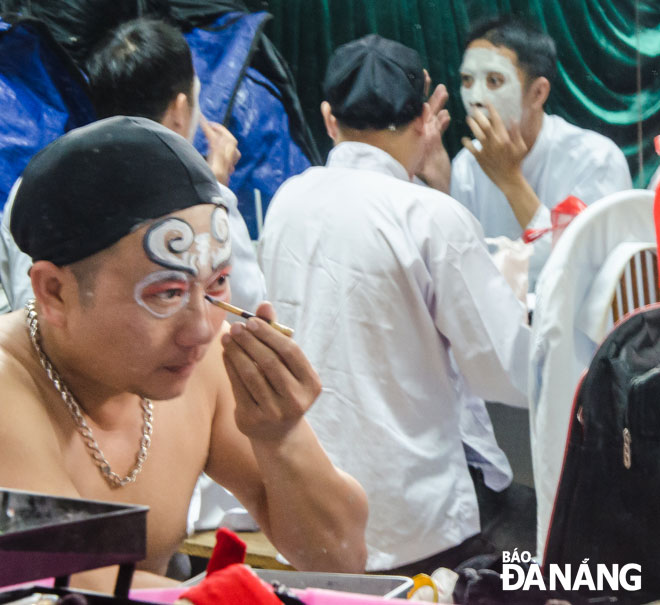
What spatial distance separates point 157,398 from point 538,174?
72 cm

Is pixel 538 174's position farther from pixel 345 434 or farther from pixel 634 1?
pixel 345 434

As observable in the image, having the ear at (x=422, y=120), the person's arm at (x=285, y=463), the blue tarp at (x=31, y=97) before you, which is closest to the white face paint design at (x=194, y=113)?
the blue tarp at (x=31, y=97)

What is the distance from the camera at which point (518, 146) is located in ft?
3.88

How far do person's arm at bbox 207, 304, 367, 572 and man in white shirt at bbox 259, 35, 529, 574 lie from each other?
13.9 inches

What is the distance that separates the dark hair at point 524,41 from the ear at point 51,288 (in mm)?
703

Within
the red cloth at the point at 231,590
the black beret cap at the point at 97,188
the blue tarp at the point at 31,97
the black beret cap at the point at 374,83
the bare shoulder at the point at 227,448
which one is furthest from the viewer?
the black beret cap at the point at 374,83

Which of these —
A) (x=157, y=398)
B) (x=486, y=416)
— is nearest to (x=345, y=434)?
(x=486, y=416)

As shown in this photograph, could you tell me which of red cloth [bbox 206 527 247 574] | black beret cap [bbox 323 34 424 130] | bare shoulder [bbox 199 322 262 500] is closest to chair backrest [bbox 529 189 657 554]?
black beret cap [bbox 323 34 424 130]

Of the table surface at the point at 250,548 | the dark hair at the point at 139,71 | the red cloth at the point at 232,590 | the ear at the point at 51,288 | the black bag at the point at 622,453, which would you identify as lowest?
the table surface at the point at 250,548

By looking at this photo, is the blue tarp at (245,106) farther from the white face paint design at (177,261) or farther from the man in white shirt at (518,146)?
the white face paint design at (177,261)

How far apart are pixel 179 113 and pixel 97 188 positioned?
461mm

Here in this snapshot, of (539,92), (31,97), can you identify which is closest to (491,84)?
(539,92)

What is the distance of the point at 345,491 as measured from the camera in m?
0.71

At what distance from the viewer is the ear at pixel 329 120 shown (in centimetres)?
113
